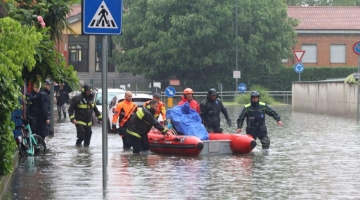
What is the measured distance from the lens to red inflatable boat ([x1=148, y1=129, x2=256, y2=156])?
2005 cm

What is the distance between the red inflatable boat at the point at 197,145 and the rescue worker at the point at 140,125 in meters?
0.34

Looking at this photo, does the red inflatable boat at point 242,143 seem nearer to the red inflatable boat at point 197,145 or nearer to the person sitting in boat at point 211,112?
the red inflatable boat at point 197,145

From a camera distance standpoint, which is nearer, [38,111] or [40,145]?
[40,145]

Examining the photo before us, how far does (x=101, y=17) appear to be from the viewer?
41.6ft

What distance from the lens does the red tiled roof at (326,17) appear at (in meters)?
78.0

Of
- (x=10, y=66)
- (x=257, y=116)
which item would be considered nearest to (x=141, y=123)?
(x=257, y=116)

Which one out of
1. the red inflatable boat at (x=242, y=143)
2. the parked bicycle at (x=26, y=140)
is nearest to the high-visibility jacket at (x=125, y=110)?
the red inflatable boat at (x=242, y=143)

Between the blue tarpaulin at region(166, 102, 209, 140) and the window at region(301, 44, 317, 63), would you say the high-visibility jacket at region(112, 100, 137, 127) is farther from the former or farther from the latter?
the window at region(301, 44, 317, 63)

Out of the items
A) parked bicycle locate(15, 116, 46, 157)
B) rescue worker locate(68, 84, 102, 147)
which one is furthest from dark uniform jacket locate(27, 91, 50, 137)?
parked bicycle locate(15, 116, 46, 157)

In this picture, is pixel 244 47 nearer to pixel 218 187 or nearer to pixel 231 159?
pixel 231 159

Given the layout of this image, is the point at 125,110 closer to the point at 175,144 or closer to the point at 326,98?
the point at 175,144

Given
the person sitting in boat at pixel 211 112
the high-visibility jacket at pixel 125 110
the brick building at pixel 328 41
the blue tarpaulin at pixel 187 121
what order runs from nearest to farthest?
the blue tarpaulin at pixel 187 121
the person sitting in boat at pixel 211 112
the high-visibility jacket at pixel 125 110
the brick building at pixel 328 41

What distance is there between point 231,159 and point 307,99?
2914cm

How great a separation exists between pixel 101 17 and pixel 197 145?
7627 millimetres
